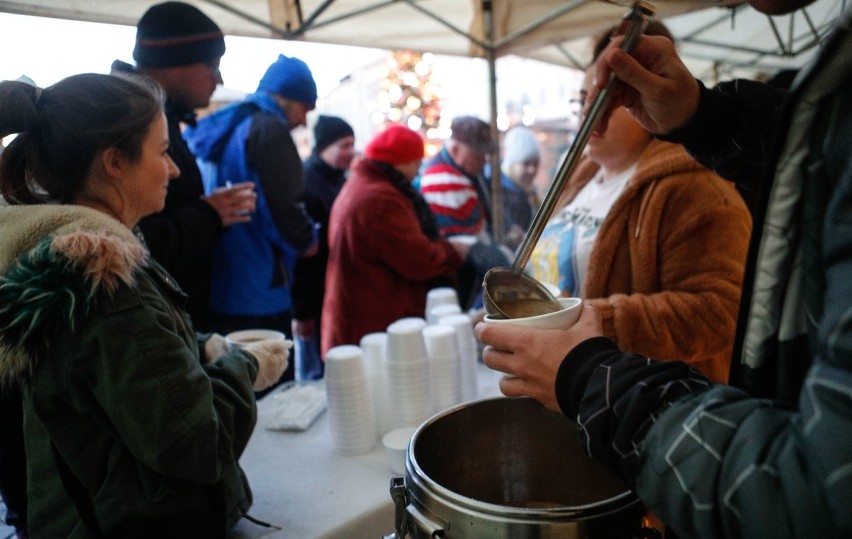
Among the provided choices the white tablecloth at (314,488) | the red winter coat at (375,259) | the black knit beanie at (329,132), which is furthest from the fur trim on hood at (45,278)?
the black knit beanie at (329,132)

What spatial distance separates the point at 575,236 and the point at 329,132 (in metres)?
2.43

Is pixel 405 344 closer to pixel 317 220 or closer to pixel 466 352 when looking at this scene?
pixel 466 352

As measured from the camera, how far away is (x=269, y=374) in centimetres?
126

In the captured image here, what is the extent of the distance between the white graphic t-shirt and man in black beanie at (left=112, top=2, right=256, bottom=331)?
1097 millimetres

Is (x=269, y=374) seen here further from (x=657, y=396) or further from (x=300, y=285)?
(x=300, y=285)

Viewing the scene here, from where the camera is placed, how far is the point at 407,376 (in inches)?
54.9

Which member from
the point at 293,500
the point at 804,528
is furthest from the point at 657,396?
the point at 293,500

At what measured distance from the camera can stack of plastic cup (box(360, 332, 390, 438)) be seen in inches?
58.1

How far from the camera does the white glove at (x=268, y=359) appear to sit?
124cm

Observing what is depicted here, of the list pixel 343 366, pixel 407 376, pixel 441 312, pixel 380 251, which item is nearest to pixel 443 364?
pixel 407 376

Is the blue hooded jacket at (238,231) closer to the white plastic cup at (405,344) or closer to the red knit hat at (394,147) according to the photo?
the red knit hat at (394,147)

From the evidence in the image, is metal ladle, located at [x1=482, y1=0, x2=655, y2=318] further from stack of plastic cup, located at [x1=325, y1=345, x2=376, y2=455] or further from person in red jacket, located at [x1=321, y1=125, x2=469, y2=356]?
person in red jacket, located at [x1=321, y1=125, x2=469, y2=356]

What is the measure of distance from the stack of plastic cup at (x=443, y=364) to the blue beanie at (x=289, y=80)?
156 centimetres

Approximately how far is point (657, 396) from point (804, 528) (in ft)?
0.51
